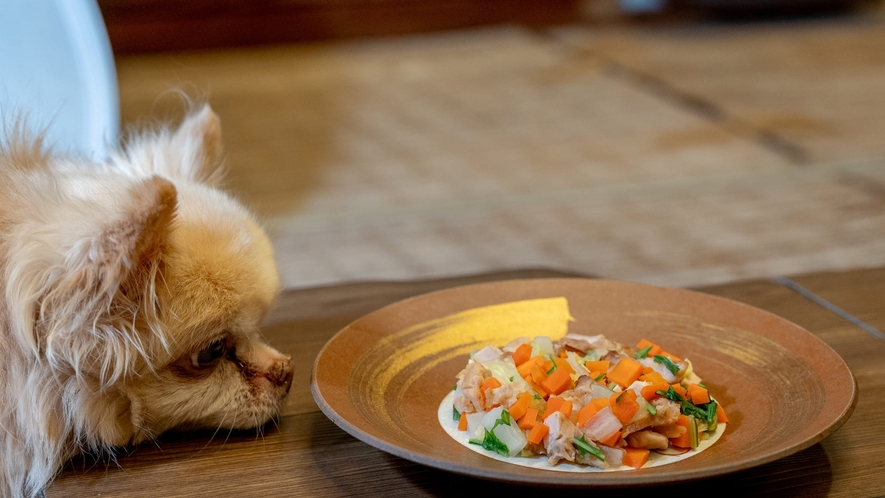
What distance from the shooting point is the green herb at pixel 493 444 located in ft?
3.33

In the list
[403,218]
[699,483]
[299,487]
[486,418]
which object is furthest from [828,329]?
[403,218]

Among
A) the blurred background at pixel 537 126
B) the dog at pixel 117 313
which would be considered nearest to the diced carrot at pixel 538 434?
the dog at pixel 117 313

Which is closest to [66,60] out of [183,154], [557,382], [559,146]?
[183,154]

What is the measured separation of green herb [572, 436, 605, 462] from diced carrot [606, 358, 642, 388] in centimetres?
13

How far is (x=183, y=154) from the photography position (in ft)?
4.50

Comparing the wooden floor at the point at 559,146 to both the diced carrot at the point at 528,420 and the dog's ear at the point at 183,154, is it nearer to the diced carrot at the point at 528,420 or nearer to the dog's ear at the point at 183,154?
the dog's ear at the point at 183,154

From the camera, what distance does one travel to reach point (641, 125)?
382cm

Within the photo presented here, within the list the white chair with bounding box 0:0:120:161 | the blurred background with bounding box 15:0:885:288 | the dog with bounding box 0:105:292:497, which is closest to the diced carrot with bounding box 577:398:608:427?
the dog with bounding box 0:105:292:497

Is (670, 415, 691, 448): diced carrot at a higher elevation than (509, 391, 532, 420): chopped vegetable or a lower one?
lower

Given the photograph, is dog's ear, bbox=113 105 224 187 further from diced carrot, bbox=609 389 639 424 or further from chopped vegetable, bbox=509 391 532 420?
diced carrot, bbox=609 389 639 424

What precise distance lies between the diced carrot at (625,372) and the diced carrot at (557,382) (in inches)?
2.3

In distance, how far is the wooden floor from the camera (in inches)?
106

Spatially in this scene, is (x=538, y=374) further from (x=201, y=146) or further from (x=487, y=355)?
(x=201, y=146)

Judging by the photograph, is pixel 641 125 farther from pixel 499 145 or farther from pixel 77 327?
pixel 77 327
